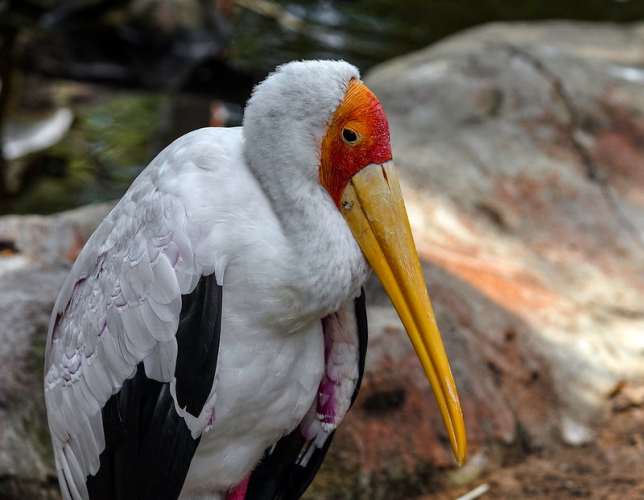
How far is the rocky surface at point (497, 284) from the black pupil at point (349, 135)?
122cm

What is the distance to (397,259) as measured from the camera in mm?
1919

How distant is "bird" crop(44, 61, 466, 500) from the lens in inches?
71.7

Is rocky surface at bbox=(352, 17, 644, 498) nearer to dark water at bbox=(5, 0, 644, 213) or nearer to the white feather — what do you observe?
the white feather

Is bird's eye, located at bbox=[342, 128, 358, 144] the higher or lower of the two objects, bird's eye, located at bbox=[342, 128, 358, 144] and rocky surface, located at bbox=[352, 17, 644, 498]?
the higher

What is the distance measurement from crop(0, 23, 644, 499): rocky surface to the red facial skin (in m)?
1.16

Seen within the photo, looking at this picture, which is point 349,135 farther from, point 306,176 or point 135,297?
point 135,297

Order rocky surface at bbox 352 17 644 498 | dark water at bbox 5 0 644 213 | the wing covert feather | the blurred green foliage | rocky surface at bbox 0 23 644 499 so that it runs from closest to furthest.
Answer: the wing covert feather
rocky surface at bbox 0 23 644 499
rocky surface at bbox 352 17 644 498
the blurred green foliage
dark water at bbox 5 0 644 213

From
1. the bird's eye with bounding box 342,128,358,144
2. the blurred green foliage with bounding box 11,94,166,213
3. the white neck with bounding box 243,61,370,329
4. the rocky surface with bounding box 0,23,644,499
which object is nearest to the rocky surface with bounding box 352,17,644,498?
the rocky surface with bounding box 0,23,644,499

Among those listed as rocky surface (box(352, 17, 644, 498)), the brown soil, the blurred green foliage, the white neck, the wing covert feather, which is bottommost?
the blurred green foliage

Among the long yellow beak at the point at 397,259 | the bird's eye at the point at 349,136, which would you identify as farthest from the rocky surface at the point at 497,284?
the bird's eye at the point at 349,136

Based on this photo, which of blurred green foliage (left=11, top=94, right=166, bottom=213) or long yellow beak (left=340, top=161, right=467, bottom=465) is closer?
long yellow beak (left=340, top=161, right=467, bottom=465)

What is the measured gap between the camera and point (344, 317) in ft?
7.02

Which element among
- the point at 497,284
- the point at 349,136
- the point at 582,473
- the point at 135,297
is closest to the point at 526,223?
the point at 497,284

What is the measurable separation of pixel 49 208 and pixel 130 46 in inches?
137
